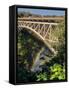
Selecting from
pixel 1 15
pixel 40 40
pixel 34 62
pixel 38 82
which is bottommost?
pixel 38 82

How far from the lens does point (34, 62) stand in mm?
2598

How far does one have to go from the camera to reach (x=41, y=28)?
262 cm

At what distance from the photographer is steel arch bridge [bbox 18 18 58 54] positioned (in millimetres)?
2552

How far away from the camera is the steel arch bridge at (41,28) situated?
2552 millimetres

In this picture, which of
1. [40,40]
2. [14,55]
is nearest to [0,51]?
[14,55]

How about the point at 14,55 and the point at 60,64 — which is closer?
the point at 14,55

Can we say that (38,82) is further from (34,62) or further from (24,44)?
(24,44)

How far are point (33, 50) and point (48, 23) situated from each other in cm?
25

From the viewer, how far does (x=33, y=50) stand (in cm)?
259

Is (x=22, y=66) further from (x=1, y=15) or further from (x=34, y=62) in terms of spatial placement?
(x=1, y=15)

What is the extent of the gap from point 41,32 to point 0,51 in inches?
14.0

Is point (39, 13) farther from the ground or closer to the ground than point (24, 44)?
farther from the ground

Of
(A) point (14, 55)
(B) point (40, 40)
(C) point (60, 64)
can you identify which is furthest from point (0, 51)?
(C) point (60, 64)

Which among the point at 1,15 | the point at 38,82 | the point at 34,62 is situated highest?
the point at 1,15
